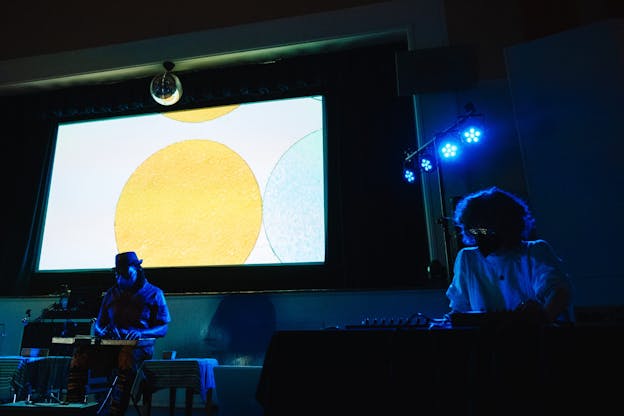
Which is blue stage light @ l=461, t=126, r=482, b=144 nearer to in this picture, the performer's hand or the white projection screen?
the white projection screen

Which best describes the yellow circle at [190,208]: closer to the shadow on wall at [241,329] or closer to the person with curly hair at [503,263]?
the shadow on wall at [241,329]

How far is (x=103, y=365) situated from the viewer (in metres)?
3.18

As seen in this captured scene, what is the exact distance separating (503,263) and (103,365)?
2.80 metres

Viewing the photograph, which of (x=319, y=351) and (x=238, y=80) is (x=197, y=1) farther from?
(x=319, y=351)

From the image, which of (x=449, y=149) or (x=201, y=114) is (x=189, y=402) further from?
(x=201, y=114)

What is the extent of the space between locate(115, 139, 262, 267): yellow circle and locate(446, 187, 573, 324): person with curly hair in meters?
2.73

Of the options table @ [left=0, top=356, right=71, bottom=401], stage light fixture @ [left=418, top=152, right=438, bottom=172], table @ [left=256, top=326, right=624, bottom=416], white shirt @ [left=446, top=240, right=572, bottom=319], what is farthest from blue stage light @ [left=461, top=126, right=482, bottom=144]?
table @ [left=0, top=356, right=71, bottom=401]

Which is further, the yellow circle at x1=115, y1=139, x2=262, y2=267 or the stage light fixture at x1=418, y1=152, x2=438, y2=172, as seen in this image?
the yellow circle at x1=115, y1=139, x2=262, y2=267

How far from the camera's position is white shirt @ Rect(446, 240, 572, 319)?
1.63 meters

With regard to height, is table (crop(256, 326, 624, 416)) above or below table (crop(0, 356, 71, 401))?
above

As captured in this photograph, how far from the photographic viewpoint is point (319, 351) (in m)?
1.28

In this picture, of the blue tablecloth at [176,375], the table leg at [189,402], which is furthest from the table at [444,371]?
the table leg at [189,402]

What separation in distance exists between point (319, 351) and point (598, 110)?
273 cm

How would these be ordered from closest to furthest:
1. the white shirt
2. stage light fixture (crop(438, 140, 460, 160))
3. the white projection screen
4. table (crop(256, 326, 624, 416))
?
table (crop(256, 326, 624, 416)) < the white shirt < stage light fixture (crop(438, 140, 460, 160)) < the white projection screen
